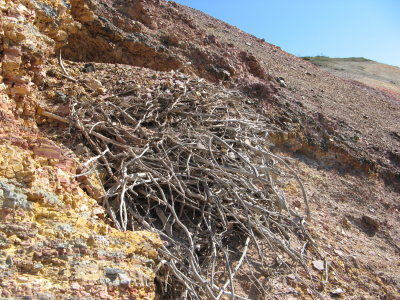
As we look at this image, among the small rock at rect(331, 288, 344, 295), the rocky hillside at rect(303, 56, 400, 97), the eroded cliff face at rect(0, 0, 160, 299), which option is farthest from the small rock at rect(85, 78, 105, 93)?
the rocky hillside at rect(303, 56, 400, 97)

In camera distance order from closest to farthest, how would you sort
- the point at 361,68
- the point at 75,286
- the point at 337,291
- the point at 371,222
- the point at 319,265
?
the point at 75,286 → the point at 337,291 → the point at 319,265 → the point at 371,222 → the point at 361,68

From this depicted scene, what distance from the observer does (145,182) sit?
2.85 m

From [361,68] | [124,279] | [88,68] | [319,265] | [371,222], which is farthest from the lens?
[361,68]

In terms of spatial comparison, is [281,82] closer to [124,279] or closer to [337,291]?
[337,291]

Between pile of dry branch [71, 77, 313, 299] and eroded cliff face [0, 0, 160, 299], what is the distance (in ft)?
0.90

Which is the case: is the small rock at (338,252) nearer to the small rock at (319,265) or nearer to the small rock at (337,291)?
the small rock at (319,265)

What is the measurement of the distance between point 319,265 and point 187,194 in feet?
4.66

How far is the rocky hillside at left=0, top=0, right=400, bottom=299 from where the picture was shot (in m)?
1.99

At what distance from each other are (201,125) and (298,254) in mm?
1479

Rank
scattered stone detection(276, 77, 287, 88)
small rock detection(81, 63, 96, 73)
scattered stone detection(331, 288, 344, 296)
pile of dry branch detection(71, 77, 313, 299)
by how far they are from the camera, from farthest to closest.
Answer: scattered stone detection(276, 77, 287, 88)
small rock detection(81, 63, 96, 73)
scattered stone detection(331, 288, 344, 296)
pile of dry branch detection(71, 77, 313, 299)

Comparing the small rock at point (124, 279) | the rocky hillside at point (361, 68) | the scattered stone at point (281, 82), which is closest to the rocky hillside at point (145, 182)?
the small rock at point (124, 279)

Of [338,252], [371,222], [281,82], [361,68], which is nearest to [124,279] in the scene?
[338,252]

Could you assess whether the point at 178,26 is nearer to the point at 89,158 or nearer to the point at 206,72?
the point at 206,72

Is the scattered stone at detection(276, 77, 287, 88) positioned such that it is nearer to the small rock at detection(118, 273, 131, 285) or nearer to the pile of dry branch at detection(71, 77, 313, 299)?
the pile of dry branch at detection(71, 77, 313, 299)
